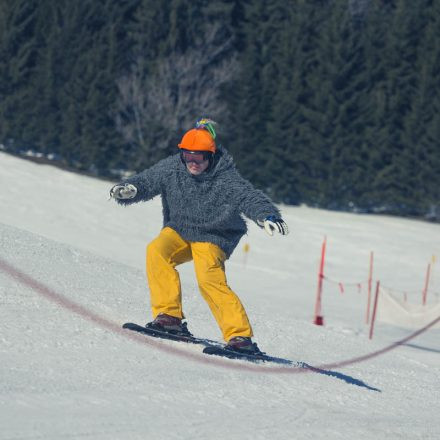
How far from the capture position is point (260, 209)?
641 centimetres

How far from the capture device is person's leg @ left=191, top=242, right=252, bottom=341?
21.8ft

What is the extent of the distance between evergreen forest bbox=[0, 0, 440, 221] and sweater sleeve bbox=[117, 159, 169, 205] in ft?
120

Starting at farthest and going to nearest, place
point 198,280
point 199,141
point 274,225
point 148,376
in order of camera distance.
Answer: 1. point 198,280
2. point 199,141
3. point 274,225
4. point 148,376

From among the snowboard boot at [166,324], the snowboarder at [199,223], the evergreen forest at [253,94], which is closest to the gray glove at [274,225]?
the snowboarder at [199,223]

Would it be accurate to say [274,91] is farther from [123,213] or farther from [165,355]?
[165,355]

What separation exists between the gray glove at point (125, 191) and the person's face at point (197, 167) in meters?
0.39

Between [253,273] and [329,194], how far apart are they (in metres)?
19.1

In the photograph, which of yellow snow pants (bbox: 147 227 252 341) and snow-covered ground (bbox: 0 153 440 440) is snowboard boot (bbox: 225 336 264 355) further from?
snow-covered ground (bbox: 0 153 440 440)

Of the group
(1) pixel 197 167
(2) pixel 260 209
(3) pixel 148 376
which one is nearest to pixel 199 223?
(1) pixel 197 167

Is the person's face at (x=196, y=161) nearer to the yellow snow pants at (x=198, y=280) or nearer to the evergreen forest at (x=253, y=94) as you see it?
the yellow snow pants at (x=198, y=280)

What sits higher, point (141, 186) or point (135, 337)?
Result: point (141, 186)

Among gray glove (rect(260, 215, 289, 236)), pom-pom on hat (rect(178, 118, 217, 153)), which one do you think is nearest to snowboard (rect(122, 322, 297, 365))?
gray glove (rect(260, 215, 289, 236))

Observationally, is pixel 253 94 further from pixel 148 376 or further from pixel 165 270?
pixel 148 376

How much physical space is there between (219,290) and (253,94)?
131ft
